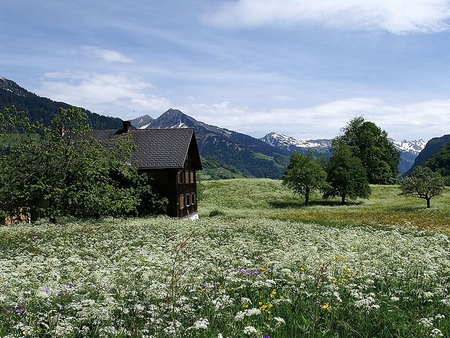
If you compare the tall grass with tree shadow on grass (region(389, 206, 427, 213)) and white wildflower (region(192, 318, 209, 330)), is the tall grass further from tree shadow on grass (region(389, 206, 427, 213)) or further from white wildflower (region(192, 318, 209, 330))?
white wildflower (region(192, 318, 209, 330))

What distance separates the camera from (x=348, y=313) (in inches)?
247

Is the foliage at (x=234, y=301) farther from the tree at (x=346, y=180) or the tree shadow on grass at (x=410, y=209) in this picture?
the tree at (x=346, y=180)

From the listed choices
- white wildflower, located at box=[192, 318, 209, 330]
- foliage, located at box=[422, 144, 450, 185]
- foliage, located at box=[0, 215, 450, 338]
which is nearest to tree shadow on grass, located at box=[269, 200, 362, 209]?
foliage, located at box=[0, 215, 450, 338]

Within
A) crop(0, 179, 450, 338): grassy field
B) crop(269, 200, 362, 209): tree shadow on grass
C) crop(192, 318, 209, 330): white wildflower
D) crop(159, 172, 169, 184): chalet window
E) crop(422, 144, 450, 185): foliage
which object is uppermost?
crop(422, 144, 450, 185): foliage

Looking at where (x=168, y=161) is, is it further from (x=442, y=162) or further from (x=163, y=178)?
(x=442, y=162)

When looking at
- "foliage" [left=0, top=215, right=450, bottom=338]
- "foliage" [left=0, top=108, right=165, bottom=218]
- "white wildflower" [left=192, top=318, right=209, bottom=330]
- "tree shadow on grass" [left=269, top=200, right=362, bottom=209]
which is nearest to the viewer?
"white wildflower" [left=192, top=318, right=209, bottom=330]

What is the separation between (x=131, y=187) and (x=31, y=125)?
11.5m

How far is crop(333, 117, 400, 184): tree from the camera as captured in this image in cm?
9600

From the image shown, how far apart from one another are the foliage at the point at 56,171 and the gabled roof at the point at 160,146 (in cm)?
717

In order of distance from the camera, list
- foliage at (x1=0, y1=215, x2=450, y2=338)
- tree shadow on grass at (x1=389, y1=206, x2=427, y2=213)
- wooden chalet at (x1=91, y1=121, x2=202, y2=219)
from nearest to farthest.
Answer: foliage at (x1=0, y1=215, x2=450, y2=338) < wooden chalet at (x1=91, y1=121, x2=202, y2=219) < tree shadow on grass at (x1=389, y1=206, x2=427, y2=213)

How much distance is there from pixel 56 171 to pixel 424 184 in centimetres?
4679

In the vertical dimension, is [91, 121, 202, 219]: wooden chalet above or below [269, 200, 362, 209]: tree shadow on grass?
above

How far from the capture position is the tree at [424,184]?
2151 inches

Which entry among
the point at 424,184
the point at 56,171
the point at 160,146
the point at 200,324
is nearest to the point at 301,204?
the point at 424,184
